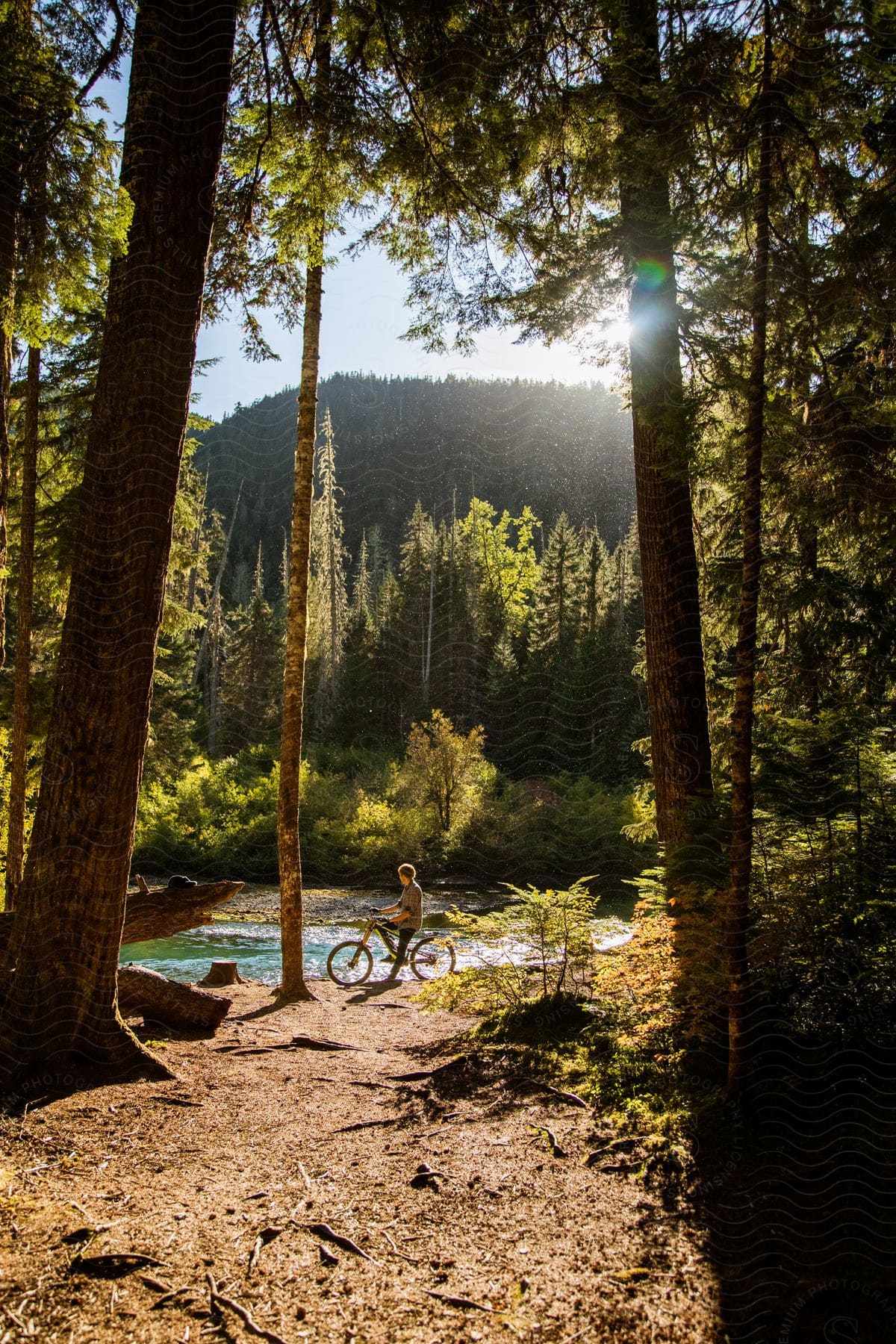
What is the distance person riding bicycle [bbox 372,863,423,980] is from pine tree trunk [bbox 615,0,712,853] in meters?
4.69

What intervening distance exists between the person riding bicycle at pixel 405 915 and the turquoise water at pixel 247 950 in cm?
66

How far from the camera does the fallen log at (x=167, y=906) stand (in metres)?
6.64

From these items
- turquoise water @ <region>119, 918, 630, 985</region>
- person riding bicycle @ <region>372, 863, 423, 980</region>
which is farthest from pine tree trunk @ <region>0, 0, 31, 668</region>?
turquoise water @ <region>119, 918, 630, 985</region>

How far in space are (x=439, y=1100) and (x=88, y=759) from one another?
2720 mm

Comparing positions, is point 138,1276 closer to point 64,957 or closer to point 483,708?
point 64,957

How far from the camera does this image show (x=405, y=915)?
923cm

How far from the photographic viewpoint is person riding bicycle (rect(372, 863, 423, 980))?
9.16 meters

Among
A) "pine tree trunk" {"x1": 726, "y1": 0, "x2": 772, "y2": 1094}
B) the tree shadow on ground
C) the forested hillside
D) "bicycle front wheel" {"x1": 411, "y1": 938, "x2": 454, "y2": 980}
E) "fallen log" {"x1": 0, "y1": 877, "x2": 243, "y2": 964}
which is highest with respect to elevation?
the forested hillside

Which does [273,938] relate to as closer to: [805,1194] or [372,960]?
[372,960]

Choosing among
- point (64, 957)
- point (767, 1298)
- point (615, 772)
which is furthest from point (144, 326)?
point (615, 772)

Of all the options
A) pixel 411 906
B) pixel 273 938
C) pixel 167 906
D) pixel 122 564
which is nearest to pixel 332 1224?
pixel 122 564

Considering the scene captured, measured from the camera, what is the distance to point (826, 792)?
3.82m

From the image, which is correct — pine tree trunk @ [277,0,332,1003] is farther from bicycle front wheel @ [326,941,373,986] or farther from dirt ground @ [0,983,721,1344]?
dirt ground @ [0,983,721,1344]

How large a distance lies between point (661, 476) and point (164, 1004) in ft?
18.5
